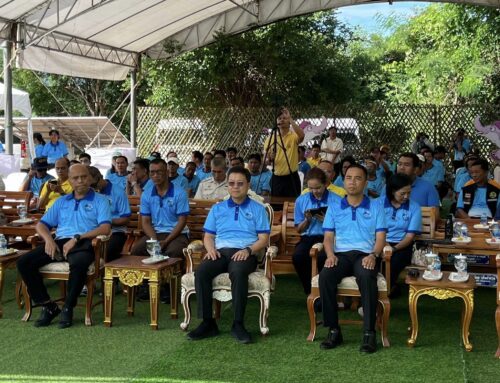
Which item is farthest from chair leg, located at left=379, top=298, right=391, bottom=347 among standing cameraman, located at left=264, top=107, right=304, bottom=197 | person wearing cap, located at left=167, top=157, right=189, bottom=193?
person wearing cap, located at left=167, top=157, right=189, bottom=193

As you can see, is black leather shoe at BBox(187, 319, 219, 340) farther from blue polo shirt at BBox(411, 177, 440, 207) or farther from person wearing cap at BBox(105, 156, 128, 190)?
person wearing cap at BBox(105, 156, 128, 190)

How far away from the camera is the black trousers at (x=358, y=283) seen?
16.1 ft

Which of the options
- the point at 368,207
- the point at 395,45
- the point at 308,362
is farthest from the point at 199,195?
the point at 395,45

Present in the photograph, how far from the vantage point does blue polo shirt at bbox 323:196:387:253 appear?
5.30 meters

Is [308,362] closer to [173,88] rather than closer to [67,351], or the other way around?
[67,351]

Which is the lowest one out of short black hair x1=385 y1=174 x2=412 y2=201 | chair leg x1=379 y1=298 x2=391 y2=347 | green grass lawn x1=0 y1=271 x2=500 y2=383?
green grass lawn x1=0 y1=271 x2=500 y2=383

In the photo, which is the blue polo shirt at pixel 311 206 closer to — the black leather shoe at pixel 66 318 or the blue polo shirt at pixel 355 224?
the blue polo shirt at pixel 355 224

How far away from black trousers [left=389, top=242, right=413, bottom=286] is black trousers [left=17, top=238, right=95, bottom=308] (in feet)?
8.41

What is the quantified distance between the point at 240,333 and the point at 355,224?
1228 millimetres

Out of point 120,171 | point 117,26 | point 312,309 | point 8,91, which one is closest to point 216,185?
point 120,171

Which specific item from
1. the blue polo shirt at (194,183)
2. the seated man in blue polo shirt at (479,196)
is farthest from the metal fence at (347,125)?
the seated man in blue polo shirt at (479,196)

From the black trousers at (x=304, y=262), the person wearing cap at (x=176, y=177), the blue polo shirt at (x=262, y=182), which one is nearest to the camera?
the black trousers at (x=304, y=262)

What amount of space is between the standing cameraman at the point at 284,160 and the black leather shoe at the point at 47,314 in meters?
3.89

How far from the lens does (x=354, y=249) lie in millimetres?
5309
